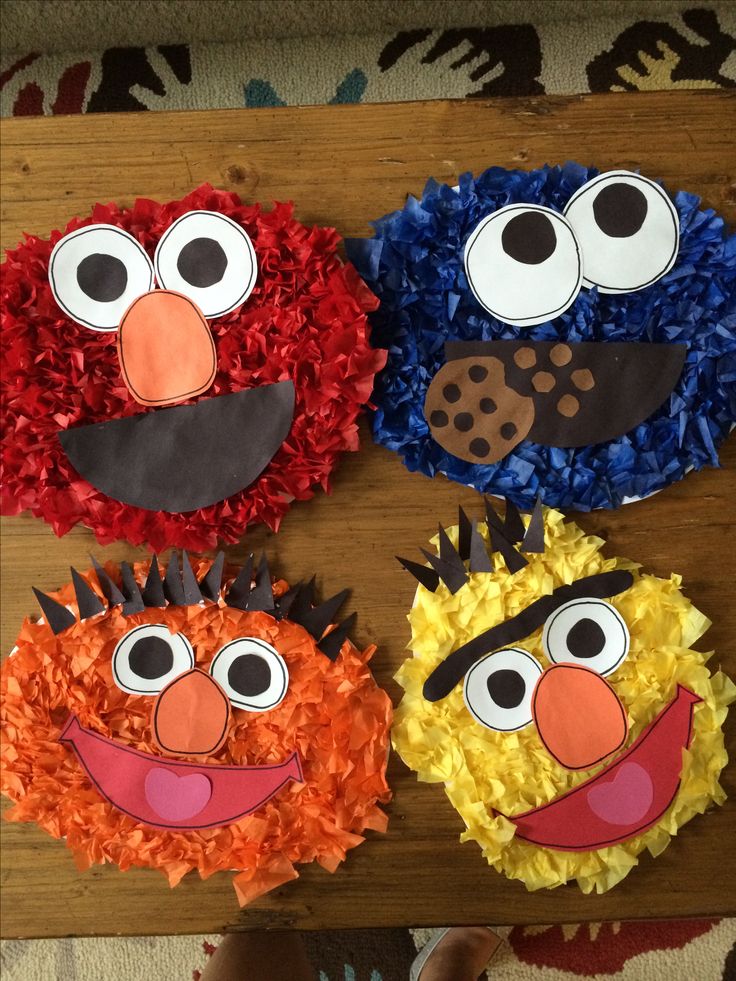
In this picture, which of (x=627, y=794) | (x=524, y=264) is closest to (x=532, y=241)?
(x=524, y=264)

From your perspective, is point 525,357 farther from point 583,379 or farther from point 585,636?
point 585,636

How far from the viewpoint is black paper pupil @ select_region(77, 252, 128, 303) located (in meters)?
0.72

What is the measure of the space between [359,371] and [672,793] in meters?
0.49

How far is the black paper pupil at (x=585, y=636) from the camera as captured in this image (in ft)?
2.43

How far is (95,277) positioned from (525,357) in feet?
1.31

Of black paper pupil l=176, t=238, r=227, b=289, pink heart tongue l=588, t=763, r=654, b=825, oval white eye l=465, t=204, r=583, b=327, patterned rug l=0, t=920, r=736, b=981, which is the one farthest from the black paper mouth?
patterned rug l=0, t=920, r=736, b=981

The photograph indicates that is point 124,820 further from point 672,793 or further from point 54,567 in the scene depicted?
point 672,793

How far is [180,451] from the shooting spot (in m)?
0.73

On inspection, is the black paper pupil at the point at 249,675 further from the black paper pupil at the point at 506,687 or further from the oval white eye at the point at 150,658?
the black paper pupil at the point at 506,687

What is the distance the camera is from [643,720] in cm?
75

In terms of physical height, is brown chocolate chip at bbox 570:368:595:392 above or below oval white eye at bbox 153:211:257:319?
below

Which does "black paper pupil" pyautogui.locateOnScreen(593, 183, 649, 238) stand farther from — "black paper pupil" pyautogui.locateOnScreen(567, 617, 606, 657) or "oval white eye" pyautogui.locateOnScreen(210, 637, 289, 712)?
"oval white eye" pyautogui.locateOnScreen(210, 637, 289, 712)

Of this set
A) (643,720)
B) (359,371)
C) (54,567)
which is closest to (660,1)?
(359,371)

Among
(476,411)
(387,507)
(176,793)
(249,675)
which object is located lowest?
(176,793)
